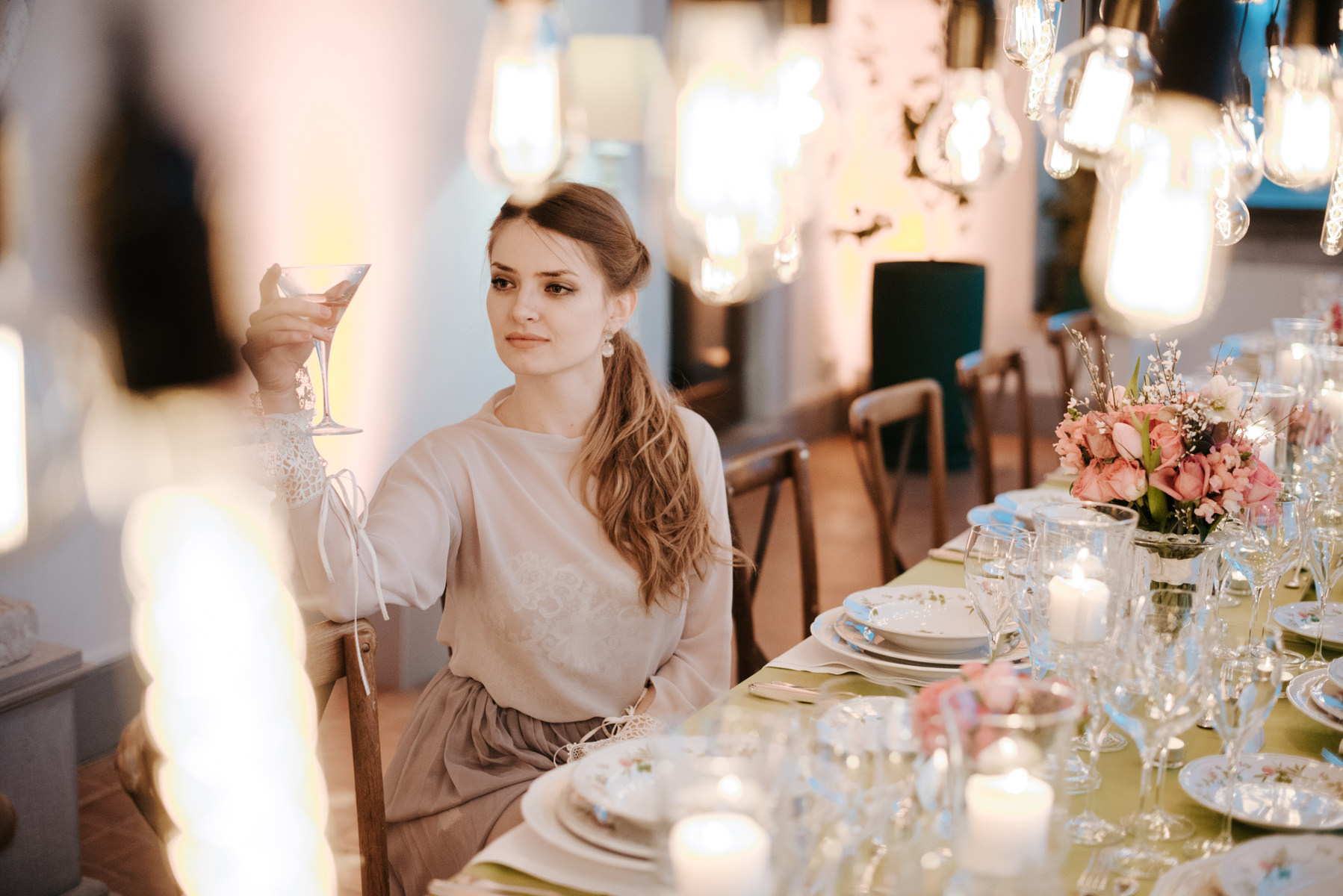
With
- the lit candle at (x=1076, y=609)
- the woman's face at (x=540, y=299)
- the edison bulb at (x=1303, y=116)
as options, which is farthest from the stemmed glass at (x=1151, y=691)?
the edison bulb at (x=1303, y=116)

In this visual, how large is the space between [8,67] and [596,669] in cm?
177

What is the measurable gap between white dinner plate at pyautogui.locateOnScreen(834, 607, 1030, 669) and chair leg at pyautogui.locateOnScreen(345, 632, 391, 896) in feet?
1.86

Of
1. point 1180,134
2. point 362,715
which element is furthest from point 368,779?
point 1180,134

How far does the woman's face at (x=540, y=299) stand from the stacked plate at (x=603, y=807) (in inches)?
30.5

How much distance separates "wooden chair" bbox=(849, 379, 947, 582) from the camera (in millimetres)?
2334

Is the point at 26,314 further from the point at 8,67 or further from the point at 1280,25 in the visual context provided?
the point at 1280,25

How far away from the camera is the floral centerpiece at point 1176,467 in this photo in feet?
4.49

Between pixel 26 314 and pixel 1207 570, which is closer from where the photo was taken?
pixel 1207 570

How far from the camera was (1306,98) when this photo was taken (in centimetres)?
176

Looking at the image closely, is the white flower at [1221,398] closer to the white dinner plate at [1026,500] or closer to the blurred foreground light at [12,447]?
the white dinner plate at [1026,500]

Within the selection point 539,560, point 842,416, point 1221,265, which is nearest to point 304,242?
point 539,560

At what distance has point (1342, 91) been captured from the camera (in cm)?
177

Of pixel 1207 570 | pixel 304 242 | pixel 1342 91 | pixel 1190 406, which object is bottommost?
pixel 1207 570

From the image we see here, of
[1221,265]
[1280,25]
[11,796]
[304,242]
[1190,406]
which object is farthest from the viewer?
[1221,265]
